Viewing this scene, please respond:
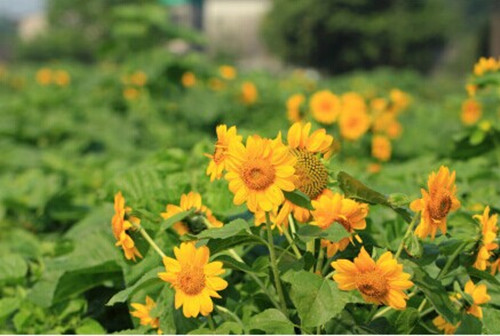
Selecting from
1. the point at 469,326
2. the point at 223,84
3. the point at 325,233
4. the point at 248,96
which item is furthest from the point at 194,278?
the point at 223,84

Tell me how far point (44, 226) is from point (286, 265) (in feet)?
6.64

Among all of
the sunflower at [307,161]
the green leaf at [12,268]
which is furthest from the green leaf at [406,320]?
the green leaf at [12,268]

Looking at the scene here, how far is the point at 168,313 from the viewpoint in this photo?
1.68m

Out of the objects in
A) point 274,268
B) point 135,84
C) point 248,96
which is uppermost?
point 274,268

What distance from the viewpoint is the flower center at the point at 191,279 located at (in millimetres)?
1496

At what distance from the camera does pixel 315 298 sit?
149cm

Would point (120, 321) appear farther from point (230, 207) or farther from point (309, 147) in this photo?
point (309, 147)

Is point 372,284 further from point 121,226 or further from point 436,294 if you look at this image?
point 121,226

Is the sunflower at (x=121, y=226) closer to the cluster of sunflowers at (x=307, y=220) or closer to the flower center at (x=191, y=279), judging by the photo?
the cluster of sunflowers at (x=307, y=220)

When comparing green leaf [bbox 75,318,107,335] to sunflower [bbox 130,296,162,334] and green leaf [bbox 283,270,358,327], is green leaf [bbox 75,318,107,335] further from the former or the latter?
green leaf [bbox 283,270,358,327]

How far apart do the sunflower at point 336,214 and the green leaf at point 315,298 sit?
0.26 feet

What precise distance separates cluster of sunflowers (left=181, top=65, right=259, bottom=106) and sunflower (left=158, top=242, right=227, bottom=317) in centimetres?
485

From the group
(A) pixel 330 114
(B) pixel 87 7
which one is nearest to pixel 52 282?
(A) pixel 330 114

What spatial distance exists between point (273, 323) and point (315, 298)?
0.11 meters
